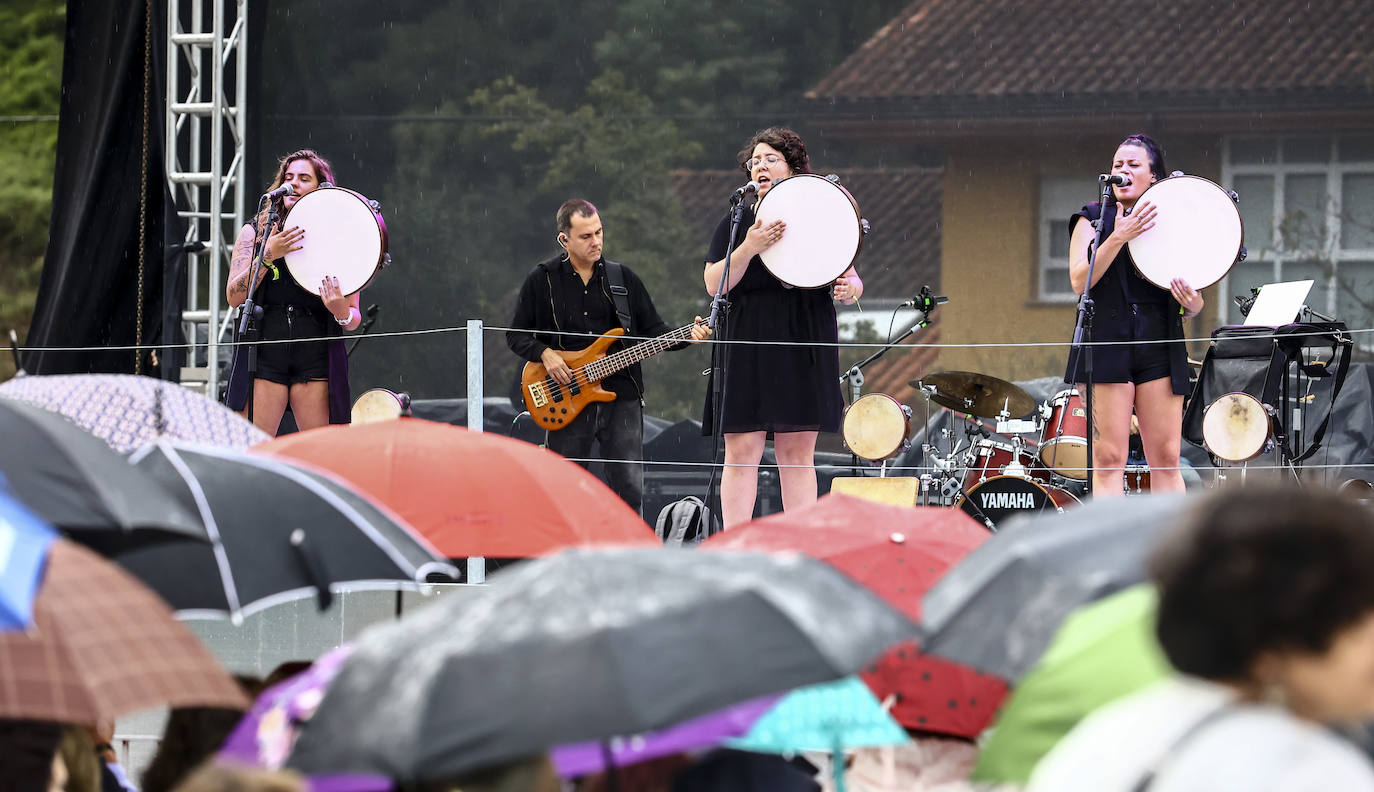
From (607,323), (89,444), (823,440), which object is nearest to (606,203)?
(823,440)

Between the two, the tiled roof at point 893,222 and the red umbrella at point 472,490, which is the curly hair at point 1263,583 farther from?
the tiled roof at point 893,222

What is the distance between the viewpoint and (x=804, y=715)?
3.27 m

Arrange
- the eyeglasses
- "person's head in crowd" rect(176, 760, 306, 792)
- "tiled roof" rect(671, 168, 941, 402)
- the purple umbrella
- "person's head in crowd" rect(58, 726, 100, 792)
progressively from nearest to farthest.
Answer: "person's head in crowd" rect(176, 760, 306, 792), the purple umbrella, "person's head in crowd" rect(58, 726, 100, 792), the eyeglasses, "tiled roof" rect(671, 168, 941, 402)

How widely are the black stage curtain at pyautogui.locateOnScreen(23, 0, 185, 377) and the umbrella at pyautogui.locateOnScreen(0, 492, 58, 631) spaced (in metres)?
7.29

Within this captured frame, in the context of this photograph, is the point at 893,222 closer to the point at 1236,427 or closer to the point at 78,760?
the point at 1236,427

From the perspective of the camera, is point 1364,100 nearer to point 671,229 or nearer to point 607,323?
point 671,229

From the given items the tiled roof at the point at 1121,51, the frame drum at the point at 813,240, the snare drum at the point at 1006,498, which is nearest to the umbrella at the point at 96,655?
the frame drum at the point at 813,240

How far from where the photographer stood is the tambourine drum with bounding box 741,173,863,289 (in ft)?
21.8

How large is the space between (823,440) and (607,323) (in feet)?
20.1

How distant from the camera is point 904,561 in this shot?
148 inches

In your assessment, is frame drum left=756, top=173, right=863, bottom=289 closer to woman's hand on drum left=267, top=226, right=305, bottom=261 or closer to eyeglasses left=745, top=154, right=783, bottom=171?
eyeglasses left=745, top=154, right=783, bottom=171

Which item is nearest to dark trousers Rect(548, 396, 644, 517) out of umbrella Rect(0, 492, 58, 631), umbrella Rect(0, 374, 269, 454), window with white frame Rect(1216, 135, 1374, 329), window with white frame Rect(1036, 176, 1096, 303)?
umbrella Rect(0, 374, 269, 454)

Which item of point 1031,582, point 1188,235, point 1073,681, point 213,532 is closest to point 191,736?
point 213,532

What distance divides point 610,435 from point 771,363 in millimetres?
1093
